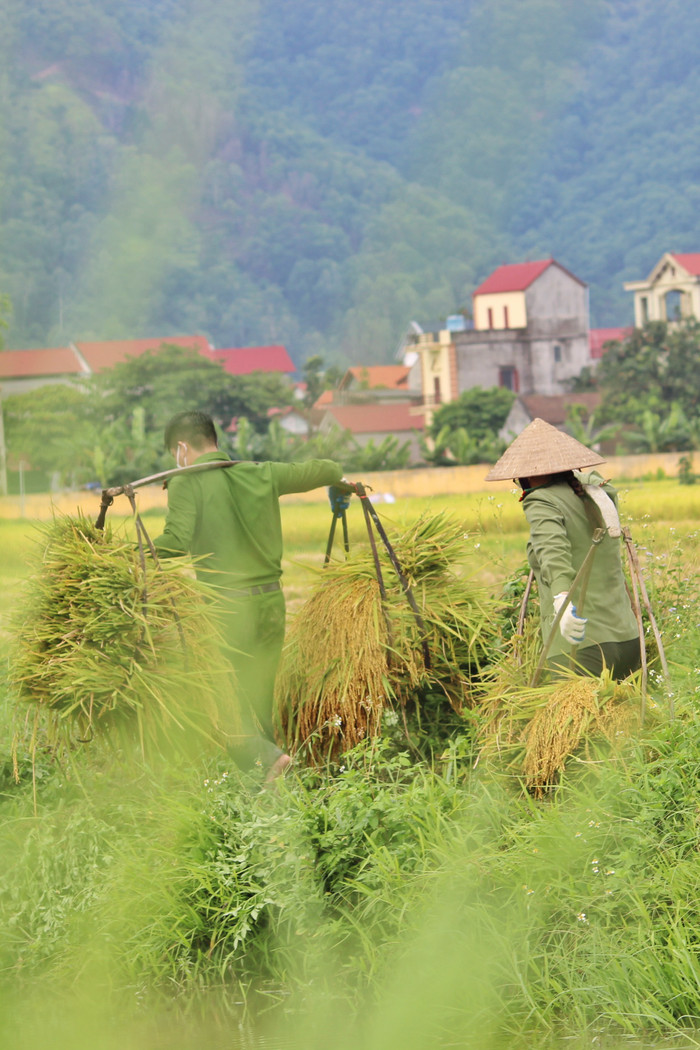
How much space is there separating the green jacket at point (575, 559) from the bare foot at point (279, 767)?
94 cm

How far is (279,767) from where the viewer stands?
12.1ft

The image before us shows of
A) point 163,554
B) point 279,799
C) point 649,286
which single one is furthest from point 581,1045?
point 649,286

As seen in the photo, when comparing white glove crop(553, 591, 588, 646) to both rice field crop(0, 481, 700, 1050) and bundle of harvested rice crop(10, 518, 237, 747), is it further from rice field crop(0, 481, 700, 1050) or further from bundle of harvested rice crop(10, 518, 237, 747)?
bundle of harvested rice crop(10, 518, 237, 747)

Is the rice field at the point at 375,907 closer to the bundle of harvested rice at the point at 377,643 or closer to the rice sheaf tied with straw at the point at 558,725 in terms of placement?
the rice sheaf tied with straw at the point at 558,725

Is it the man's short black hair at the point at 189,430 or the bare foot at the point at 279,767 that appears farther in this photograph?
the man's short black hair at the point at 189,430

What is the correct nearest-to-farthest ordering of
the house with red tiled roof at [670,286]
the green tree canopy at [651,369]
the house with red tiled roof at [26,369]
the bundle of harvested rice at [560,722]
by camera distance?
the house with red tiled roof at [26,369], the bundle of harvested rice at [560,722], the green tree canopy at [651,369], the house with red tiled roof at [670,286]

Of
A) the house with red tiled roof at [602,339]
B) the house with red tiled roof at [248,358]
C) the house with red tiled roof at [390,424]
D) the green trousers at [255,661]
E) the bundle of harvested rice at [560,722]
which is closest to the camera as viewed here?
the house with red tiled roof at [248,358]

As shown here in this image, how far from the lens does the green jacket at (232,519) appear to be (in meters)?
3.69

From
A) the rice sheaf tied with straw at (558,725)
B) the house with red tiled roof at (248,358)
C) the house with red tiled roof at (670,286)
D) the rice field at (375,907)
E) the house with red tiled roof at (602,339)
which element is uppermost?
the house with red tiled roof at (670,286)

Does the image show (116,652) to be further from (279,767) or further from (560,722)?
(560,722)

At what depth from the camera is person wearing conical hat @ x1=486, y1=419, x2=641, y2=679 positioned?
3.39 meters

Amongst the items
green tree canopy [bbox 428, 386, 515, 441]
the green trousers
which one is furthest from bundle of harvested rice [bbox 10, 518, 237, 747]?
green tree canopy [bbox 428, 386, 515, 441]

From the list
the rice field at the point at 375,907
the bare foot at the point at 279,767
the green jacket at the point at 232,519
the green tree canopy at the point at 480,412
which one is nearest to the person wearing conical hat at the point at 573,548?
the rice field at the point at 375,907

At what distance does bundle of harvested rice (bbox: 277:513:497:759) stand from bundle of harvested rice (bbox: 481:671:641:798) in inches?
24.7
